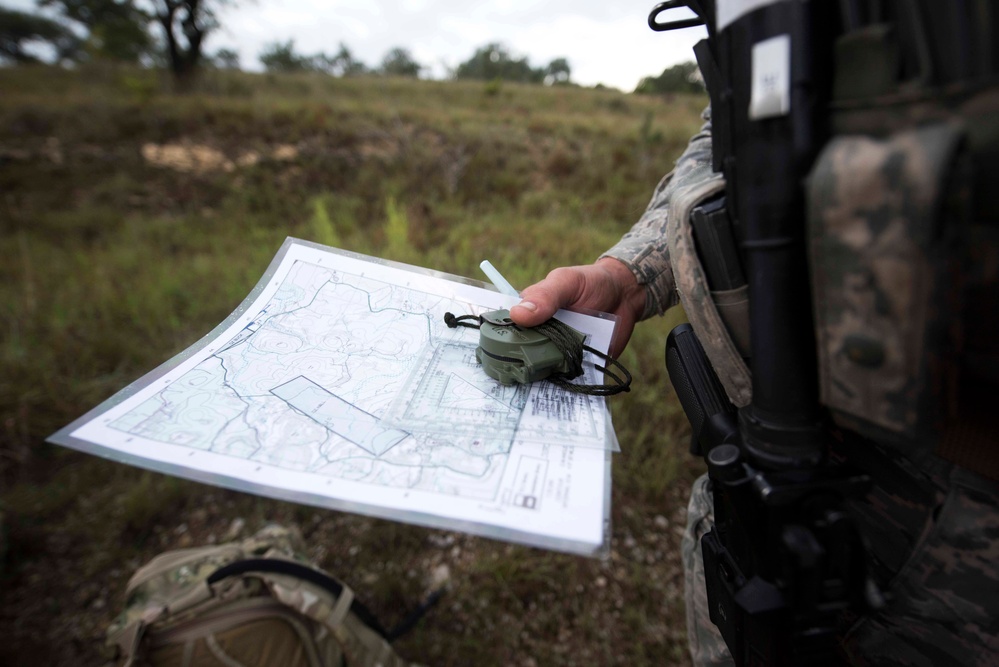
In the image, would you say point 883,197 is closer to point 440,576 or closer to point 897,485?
point 897,485

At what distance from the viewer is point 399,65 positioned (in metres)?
16.7

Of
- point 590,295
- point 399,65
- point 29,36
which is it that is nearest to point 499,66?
point 399,65

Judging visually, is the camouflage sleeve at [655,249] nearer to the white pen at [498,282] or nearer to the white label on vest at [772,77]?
the white pen at [498,282]

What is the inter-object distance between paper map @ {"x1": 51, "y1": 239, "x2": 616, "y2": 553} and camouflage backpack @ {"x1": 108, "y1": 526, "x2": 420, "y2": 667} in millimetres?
801

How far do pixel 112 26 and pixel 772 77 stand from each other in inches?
605

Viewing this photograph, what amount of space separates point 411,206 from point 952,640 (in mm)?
4404

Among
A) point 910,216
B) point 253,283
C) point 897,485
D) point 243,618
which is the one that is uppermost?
point 910,216

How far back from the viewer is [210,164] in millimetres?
6344

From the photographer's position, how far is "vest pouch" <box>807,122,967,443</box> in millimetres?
386

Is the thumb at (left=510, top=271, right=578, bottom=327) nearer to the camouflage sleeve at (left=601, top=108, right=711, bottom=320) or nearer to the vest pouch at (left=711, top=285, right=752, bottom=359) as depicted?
the camouflage sleeve at (left=601, top=108, right=711, bottom=320)

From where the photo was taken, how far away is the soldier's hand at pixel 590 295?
88cm

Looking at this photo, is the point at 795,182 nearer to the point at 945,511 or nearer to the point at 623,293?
the point at 945,511

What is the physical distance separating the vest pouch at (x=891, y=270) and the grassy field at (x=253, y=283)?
4.60 feet

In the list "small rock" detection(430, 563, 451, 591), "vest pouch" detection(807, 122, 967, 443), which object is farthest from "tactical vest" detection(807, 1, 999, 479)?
"small rock" detection(430, 563, 451, 591)
